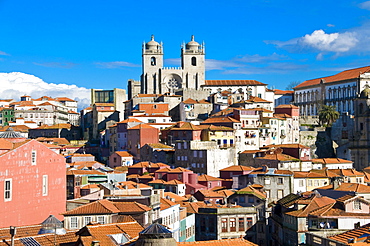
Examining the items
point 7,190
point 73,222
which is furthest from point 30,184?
point 73,222

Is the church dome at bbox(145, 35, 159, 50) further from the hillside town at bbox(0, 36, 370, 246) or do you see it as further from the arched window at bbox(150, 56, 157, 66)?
the arched window at bbox(150, 56, 157, 66)

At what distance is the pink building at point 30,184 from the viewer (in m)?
32.0

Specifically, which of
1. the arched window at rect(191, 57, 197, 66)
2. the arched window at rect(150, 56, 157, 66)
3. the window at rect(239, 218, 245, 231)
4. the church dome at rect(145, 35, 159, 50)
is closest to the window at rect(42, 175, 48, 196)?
the window at rect(239, 218, 245, 231)

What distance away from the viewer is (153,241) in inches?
717

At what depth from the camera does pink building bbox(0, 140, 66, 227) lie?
32.0 metres

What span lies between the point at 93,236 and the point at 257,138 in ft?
196

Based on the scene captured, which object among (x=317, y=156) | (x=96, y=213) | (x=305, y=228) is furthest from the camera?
(x=317, y=156)

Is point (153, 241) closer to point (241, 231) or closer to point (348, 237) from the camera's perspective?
point (348, 237)

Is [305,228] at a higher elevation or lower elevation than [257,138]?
lower

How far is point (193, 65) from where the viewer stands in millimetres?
123625

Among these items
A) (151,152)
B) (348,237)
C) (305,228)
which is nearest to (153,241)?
(348,237)

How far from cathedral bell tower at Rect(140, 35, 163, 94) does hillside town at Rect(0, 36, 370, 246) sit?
209 millimetres

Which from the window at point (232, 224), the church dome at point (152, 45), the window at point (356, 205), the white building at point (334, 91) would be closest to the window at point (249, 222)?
the window at point (232, 224)

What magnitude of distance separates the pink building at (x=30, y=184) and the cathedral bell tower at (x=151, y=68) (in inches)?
3313
